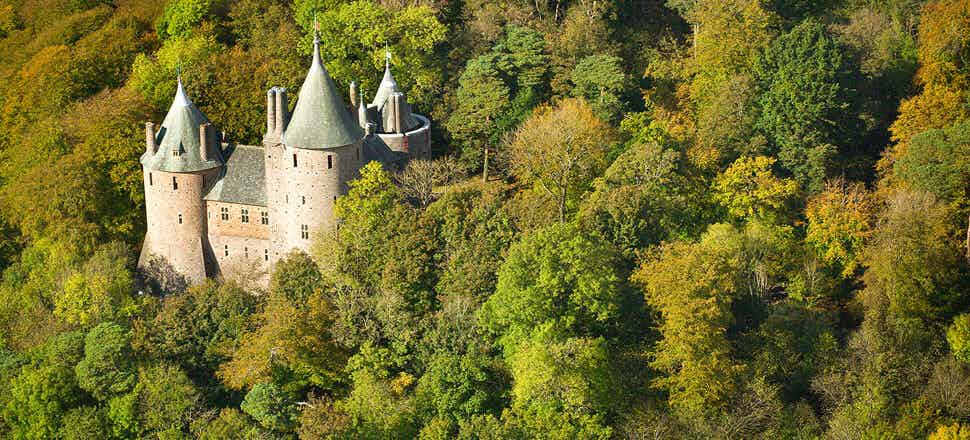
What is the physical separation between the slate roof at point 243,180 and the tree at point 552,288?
1325 centimetres

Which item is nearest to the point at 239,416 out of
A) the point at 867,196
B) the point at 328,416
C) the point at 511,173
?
the point at 328,416

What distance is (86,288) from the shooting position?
63.8 m

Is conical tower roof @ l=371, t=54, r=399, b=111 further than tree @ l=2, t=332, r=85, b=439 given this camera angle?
Yes

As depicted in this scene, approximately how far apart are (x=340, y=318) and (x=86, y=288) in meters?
13.3

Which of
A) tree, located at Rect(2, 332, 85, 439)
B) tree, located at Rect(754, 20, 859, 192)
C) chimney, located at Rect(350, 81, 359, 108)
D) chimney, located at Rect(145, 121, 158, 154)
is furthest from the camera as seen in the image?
chimney, located at Rect(350, 81, 359, 108)

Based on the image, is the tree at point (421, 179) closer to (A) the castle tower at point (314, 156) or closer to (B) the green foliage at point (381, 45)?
(A) the castle tower at point (314, 156)

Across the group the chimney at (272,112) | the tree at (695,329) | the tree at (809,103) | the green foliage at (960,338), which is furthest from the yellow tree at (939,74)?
the chimney at (272,112)

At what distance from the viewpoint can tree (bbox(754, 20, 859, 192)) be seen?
2564 inches

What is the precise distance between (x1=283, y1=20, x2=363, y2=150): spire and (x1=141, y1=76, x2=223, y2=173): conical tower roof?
5306 mm

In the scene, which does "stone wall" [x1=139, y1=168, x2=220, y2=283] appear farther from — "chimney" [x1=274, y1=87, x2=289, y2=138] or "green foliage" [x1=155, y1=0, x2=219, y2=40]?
"green foliage" [x1=155, y1=0, x2=219, y2=40]

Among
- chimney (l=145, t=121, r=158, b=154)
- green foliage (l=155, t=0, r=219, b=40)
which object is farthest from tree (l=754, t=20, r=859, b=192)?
green foliage (l=155, t=0, r=219, b=40)

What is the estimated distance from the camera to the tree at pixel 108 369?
59.1 m

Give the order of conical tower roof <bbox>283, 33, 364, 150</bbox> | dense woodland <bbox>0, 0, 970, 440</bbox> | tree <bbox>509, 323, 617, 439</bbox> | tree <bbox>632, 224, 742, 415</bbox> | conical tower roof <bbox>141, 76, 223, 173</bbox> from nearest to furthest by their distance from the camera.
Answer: tree <bbox>509, 323, 617, 439</bbox> < tree <bbox>632, 224, 742, 415</bbox> < dense woodland <bbox>0, 0, 970, 440</bbox> < conical tower roof <bbox>283, 33, 364, 150</bbox> < conical tower roof <bbox>141, 76, 223, 173</bbox>

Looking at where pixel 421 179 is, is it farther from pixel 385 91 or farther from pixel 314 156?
pixel 385 91
